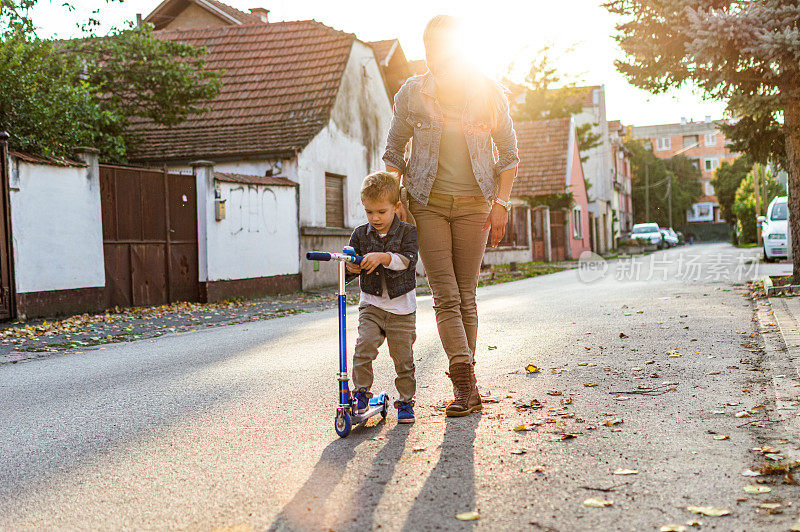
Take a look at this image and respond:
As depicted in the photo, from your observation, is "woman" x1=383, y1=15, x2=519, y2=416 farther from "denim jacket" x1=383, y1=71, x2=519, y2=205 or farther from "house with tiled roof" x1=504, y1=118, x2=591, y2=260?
"house with tiled roof" x1=504, y1=118, x2=591, y2=260

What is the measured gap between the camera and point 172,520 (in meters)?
3.12

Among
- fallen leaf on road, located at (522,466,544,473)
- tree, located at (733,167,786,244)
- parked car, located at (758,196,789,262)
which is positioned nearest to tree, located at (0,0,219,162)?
fallen leaf on road, located at (522,466,544,473)

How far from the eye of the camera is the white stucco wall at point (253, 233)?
15406 millimetres

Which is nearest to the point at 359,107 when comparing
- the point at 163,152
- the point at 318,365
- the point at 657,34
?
the point at 163,152

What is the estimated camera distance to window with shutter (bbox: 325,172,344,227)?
20.2 metres

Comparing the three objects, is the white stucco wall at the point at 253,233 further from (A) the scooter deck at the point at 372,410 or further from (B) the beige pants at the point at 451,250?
(A) the scooter deck at the point at 372,410

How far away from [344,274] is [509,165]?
4.17ft

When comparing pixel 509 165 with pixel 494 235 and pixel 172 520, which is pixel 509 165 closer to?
pixel 494 235

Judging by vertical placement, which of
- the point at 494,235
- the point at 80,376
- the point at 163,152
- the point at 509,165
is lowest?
the point at 80,376

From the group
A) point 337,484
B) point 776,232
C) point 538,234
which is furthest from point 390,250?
point 538,234

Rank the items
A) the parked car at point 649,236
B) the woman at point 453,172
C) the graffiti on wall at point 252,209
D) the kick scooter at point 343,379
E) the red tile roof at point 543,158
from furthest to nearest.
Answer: the parked car at point 649,236, the red tile roof at point 543,158, the graffiti on wall at point 252,209, the woman at point 453,172, the kick scooter at point 343,379

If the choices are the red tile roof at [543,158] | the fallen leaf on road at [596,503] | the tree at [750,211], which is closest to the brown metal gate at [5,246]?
the fallen leaf on road at [596,503]

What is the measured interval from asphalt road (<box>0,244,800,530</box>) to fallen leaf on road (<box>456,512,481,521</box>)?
0.03m

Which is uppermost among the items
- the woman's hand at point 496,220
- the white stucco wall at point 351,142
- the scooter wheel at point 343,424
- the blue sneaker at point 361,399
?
the white stucco wall at point 351,142
